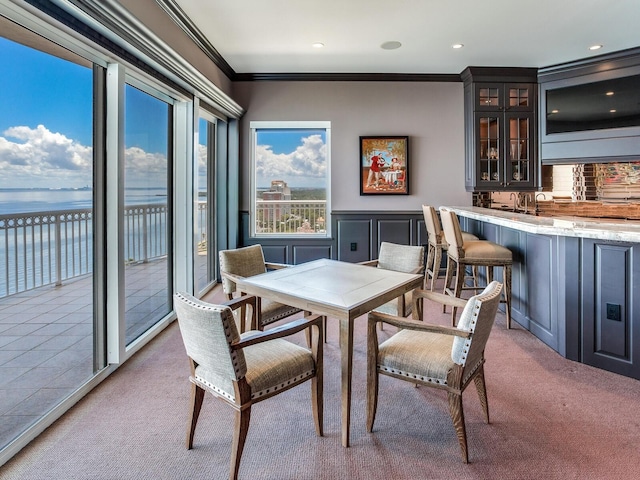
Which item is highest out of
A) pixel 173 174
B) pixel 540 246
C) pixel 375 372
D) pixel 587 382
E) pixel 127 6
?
pixel 127 6

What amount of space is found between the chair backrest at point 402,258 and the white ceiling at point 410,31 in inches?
82.3

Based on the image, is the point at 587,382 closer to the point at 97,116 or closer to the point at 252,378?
the point at 252,378

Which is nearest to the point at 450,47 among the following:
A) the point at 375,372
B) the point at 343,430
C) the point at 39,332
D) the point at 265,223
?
the point at 265,223

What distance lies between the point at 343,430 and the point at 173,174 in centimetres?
289

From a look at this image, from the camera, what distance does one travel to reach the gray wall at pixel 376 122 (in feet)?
17.0

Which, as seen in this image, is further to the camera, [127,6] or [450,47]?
[450,47]

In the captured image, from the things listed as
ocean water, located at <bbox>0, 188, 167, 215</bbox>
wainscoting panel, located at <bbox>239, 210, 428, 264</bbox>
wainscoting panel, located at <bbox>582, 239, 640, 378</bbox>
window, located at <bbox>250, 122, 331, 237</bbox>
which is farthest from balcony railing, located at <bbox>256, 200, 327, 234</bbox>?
wainscoting panel, located at <bbox>582, 239, 640, 378</bbox>

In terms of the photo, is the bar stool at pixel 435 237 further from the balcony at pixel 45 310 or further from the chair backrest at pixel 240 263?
the balcony at pixel 45 310

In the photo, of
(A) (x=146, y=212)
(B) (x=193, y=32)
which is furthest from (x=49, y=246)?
(B) (x=193, y=32)

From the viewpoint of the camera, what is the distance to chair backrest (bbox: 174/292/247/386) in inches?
57.9

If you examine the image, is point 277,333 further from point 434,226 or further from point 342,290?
point 434,226

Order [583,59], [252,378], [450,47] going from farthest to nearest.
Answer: [583,59] < [450,47] < [252,378]

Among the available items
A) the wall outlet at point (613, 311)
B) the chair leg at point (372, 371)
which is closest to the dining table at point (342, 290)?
the chair leg at point (372, 371)

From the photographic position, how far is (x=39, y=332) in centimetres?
243
